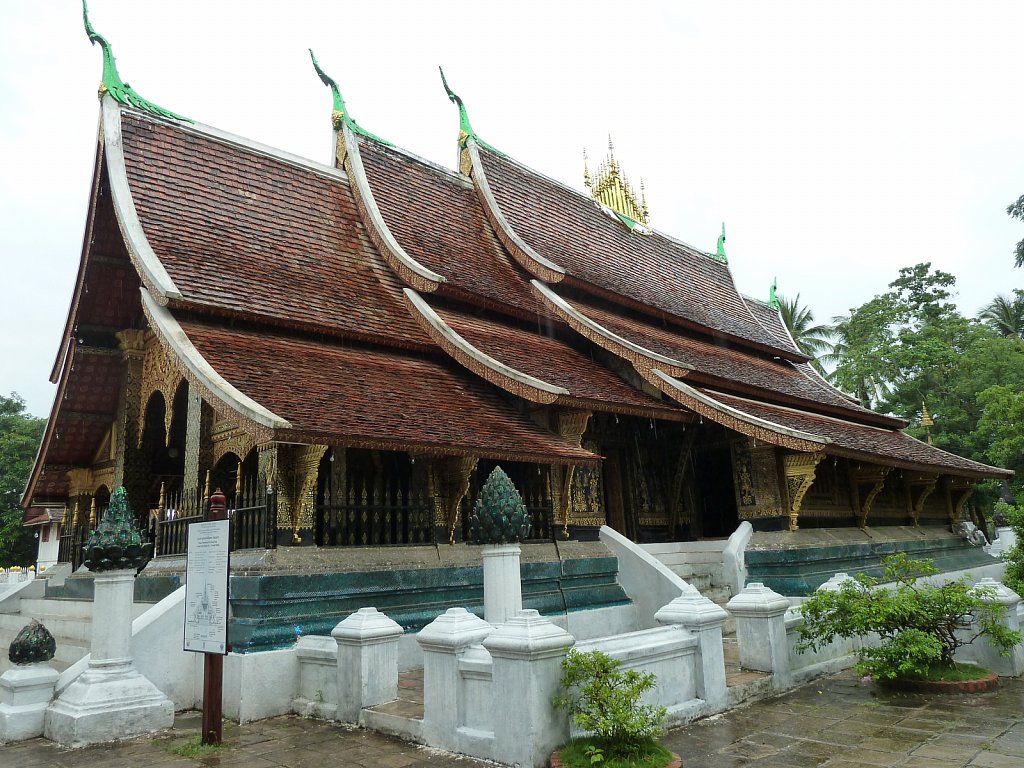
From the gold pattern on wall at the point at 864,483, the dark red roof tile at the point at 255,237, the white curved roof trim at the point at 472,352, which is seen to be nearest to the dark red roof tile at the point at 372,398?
the dark red roof tile at the point at 255,237

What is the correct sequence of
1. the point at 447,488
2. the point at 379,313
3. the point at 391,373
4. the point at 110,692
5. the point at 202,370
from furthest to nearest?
the point at 379,313
the point at 391,373
the point at 447,488
the point at 202,370
the point at 110,692

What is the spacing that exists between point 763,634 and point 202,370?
17.5ft

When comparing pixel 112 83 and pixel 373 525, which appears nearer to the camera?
pixel 373 525

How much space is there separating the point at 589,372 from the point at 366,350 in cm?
309

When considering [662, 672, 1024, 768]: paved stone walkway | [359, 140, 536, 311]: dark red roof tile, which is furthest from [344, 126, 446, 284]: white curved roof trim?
[662, 672, 1024, 768]: paved stone walkway

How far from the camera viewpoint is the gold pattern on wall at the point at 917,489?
14.0m

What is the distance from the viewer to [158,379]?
9.68m

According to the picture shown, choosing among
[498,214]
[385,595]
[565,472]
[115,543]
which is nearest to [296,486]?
[385,595]

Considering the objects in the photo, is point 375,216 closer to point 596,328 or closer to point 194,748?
point 596,328

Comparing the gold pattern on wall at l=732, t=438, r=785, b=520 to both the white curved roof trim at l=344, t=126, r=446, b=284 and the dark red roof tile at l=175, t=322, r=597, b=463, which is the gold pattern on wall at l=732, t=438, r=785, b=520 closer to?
the dark red roof tile at l=175, t=322, r=597, b=463

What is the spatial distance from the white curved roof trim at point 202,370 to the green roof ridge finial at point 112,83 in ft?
9.84

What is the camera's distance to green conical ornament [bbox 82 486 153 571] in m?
5.45

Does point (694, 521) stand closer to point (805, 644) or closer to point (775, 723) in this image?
point (805, 644)

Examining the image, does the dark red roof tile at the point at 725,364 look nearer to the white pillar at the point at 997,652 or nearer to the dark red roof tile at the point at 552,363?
the dark red roof tile at the point at 552,363
